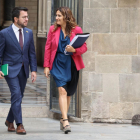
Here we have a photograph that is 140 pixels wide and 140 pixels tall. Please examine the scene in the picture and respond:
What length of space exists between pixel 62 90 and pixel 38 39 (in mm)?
13941

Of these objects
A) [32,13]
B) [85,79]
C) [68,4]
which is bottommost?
[85,79]

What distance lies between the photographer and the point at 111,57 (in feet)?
21.9

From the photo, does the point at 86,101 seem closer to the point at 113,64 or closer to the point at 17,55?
the point at 113,64

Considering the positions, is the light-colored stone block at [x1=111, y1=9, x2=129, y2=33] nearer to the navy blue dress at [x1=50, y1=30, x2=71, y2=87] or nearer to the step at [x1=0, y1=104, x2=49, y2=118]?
the navy blue dress at [x1=50, y1=30, x2=71, y2=87]

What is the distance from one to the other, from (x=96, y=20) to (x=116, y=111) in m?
1.48

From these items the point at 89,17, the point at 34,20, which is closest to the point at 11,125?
the point at 89,17

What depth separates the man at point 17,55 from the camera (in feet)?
17.7

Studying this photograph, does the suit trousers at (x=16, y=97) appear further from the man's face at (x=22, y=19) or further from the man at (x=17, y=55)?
the man's face at (x=22, y=19)

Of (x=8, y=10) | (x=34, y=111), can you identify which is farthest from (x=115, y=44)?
(x=8, y=10)

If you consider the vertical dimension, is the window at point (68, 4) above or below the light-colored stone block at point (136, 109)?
above

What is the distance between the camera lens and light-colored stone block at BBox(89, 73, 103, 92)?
21.9 feet

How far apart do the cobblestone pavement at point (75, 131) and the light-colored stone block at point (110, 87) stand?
0.43m

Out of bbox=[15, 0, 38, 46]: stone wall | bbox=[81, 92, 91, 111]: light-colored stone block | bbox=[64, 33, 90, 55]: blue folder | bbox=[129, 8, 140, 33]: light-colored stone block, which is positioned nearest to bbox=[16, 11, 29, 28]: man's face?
bbox=[64, 33, 90, 55]: blue folder

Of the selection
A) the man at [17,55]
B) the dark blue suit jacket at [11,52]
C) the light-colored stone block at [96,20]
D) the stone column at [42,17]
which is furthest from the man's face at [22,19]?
the stone column at [42,17]
